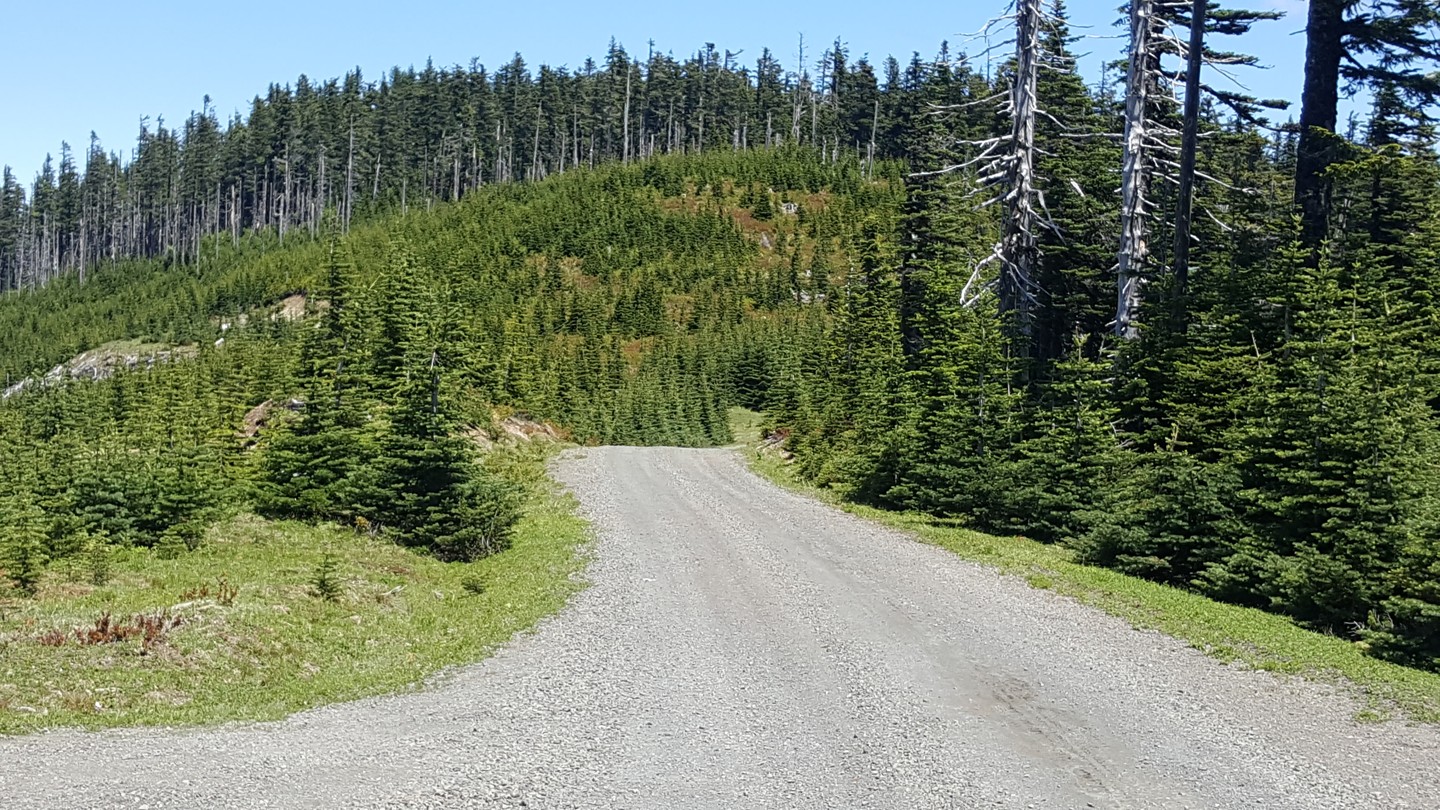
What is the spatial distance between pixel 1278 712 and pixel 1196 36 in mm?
16797

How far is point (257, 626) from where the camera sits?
11.6 meters

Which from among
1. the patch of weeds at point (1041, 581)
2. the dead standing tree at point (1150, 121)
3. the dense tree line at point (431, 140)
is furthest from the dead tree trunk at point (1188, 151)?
the dense tree line at point (431, 140)

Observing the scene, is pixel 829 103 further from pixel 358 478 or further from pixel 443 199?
pixel 358 478

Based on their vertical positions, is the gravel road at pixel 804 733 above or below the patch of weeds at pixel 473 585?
above

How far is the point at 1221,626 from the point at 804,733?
6.55 metres

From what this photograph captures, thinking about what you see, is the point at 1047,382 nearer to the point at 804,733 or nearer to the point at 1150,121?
the point at 1150,121

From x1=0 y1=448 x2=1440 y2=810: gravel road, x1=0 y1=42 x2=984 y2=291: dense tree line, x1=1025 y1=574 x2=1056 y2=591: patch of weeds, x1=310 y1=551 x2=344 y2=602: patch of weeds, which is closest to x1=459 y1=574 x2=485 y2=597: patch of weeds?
x1=310 y1=551 x2=344 y2=602: patch of weeds

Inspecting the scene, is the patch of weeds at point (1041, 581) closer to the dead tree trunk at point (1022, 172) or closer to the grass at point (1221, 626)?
the grass at point (1221, 626)

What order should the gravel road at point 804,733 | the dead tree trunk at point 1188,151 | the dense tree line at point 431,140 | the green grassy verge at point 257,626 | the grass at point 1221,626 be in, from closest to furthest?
the gravel road at point 804,733 < the green grassy verge at point 257,626 < the grass at point 1221,626 < the dead tree trunk at point 1188,151 < the dense tree line at point 431,140

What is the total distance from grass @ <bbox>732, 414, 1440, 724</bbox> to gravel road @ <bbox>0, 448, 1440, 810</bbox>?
1.26 ft

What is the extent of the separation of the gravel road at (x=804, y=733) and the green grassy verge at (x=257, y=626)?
693 millimetres

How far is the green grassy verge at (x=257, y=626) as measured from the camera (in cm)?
916

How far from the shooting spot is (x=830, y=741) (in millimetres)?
8273

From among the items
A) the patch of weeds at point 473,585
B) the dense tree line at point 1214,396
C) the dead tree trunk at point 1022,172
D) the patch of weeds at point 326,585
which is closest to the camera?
the dense tree line at point 1214,396
